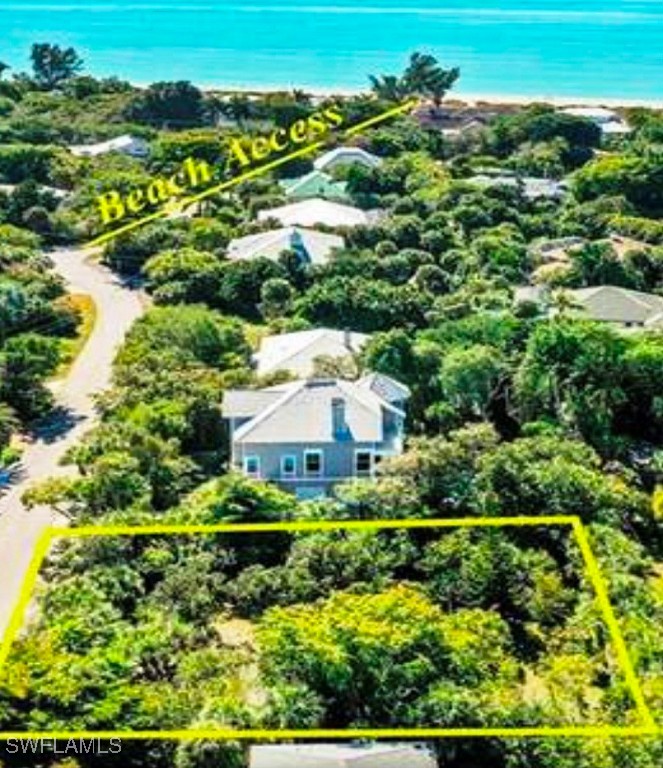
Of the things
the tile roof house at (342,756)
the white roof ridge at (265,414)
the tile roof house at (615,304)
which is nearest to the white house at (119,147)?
the tile roof house at (615,304)

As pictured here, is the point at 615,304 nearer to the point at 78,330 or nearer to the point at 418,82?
the point at 78,330

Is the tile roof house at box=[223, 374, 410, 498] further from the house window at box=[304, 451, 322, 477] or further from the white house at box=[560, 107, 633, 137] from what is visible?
the white house at box=[560, 107, 633, 137]

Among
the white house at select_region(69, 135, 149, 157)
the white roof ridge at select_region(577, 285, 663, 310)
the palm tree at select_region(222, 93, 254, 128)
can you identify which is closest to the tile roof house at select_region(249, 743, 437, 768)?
the white roof ridge at select_region(577, 285, 663, 310)

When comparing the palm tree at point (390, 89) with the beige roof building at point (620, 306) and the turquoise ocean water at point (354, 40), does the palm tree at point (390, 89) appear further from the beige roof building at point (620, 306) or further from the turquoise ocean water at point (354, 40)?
the beige roof building at point (620, 306)

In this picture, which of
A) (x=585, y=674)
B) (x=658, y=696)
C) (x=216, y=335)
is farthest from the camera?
(x=216, y=335)

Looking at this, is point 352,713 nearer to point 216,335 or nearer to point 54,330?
point 216,335

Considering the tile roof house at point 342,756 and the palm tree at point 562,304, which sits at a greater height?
the palm tree at point 562,304

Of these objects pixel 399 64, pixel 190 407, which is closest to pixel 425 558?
pixel 190 407
